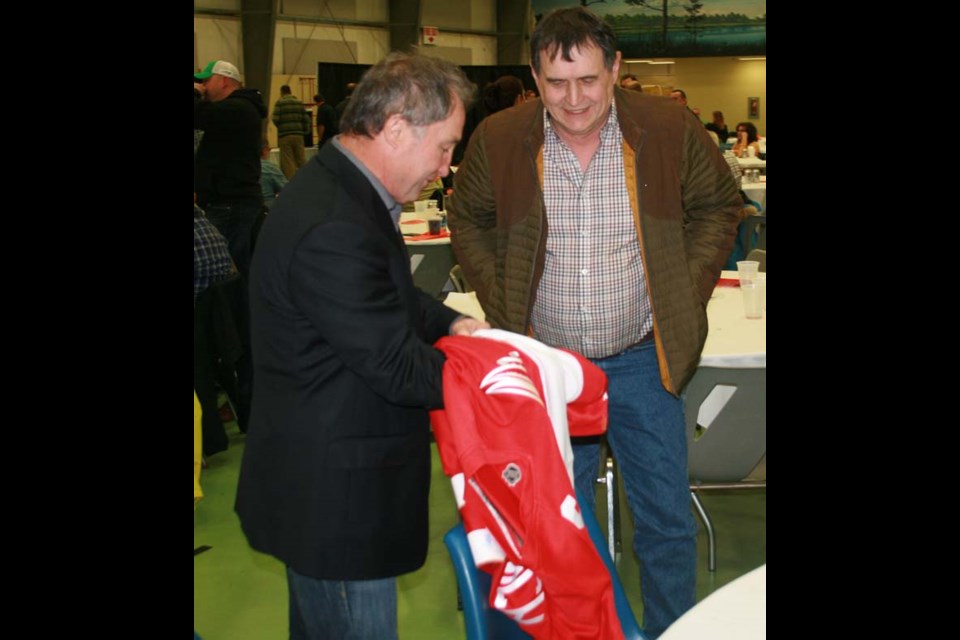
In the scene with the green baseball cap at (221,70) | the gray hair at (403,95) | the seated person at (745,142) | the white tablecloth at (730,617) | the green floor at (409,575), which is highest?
the seated person at (745,142)

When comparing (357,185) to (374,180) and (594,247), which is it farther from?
(594,247)

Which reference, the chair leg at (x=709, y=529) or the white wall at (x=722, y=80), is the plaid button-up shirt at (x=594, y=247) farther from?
the white wall at (x=722, y=80)

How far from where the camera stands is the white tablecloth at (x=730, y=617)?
1495 mm

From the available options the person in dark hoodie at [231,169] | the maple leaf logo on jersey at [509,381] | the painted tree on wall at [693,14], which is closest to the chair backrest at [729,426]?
the maple leaf logo on jersey at [509,381]

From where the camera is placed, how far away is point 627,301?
2586 millimetres

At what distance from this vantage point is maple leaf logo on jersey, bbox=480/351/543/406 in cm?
180

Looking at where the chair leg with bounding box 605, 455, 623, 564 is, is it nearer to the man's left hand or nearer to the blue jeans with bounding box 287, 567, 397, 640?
the man's left hand

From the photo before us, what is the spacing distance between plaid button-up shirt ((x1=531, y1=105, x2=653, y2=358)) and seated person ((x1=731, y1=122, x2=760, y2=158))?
10428 millimetres

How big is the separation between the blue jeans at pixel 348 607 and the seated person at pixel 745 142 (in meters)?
11.4
